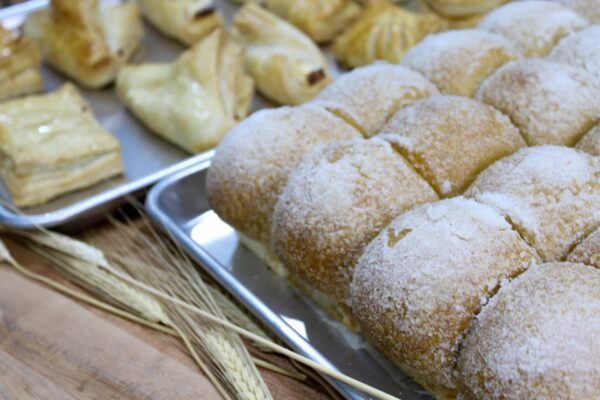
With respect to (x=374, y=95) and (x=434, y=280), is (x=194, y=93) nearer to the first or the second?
(x=374, y=95)

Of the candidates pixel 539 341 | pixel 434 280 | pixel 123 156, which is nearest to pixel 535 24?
pixel 434 280

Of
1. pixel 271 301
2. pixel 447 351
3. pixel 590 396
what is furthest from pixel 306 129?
pixel 590 396

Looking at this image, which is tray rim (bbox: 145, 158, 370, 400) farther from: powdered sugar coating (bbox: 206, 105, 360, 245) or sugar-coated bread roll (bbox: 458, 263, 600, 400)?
sugar-coated bread roll (bbox: 458, 263, 600, 400)

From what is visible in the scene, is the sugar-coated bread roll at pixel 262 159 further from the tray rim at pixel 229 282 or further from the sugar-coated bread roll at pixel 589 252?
the sugar-coated bread roll at pixel 589 252

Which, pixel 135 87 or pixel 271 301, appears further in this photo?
pixel 135 87

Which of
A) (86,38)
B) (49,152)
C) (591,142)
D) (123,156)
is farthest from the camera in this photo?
(86,38)

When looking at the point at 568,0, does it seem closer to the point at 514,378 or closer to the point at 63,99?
the point at 514,378

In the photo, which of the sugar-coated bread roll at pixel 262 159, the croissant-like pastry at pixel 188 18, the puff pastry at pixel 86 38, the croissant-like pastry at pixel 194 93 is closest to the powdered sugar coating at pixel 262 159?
the sugar-coated bread roll at pixel 262 159
